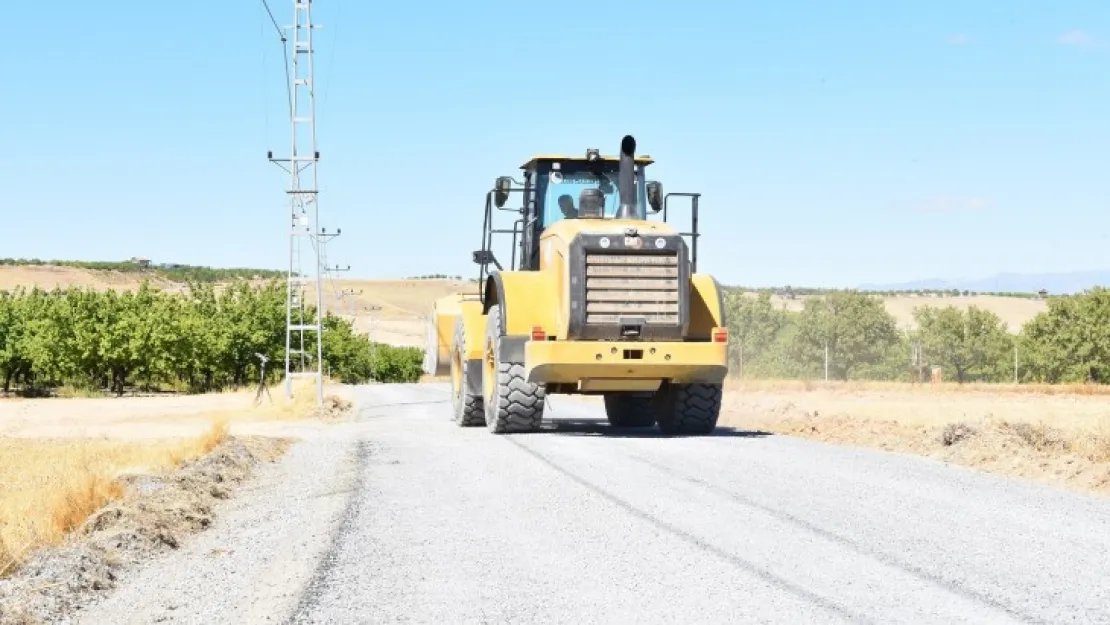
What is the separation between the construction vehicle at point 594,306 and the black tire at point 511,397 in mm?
15

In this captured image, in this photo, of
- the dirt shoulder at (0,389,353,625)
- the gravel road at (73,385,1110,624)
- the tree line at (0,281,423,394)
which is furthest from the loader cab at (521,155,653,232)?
the tree line at (0,281,423,394)

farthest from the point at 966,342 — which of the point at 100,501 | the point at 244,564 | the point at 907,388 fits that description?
the point at 244,564

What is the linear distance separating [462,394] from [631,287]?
4691mm

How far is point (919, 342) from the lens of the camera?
360 feet

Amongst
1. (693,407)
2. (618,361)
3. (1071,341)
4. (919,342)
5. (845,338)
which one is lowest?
(919,342)

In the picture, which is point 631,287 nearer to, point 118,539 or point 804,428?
point 804,428

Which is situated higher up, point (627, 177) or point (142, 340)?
point (627, 177)

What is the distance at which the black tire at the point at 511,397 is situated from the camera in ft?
62.7

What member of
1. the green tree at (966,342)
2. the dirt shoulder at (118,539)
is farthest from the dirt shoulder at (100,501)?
the green tree at (966,342)

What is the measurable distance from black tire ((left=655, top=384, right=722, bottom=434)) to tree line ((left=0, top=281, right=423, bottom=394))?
5445cm


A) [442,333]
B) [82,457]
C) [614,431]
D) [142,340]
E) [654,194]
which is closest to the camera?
[82,457]

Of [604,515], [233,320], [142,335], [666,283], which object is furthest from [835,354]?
[604,515]

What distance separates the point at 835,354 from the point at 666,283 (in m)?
101

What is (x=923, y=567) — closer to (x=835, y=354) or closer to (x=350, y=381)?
(x=350, y=381)
